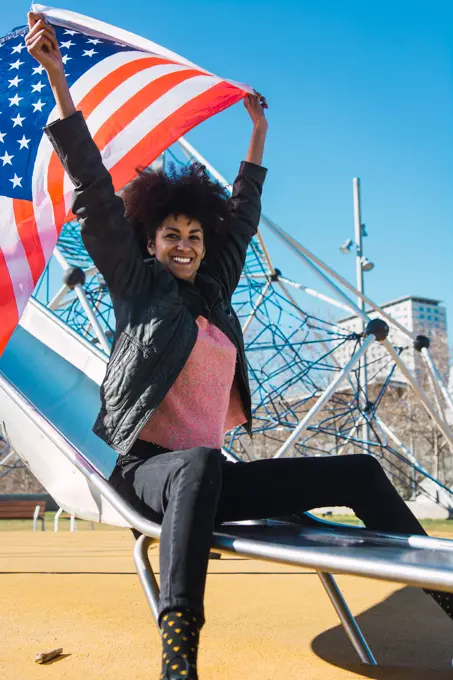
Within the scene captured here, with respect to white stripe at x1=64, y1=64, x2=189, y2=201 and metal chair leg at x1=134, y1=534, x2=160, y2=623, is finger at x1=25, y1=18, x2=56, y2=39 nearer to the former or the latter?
white stripe at x1=64, y1=64, x2=189, y2=201

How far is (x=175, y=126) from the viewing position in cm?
372

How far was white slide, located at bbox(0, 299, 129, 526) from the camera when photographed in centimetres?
441

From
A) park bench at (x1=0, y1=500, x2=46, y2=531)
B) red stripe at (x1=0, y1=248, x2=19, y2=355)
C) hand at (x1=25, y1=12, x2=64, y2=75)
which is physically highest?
hand at (x1=25, y1=12, x2=64, y2=75)

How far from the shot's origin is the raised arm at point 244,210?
8.86ft

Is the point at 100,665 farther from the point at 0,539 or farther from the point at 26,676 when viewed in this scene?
the point at 0,539

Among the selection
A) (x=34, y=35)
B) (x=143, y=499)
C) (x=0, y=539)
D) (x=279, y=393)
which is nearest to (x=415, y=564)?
(x=143, y=499)

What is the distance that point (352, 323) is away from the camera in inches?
1727

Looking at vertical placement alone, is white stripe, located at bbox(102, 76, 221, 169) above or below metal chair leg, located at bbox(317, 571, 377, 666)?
above

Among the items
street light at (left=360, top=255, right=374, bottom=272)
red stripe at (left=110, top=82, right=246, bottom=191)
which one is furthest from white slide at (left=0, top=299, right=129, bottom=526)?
street light at (left=360, top=255, right=374, bottom=272)

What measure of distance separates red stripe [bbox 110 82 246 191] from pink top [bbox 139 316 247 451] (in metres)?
1.58

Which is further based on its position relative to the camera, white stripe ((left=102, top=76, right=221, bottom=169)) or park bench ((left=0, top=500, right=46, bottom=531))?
park bench ((left=0, top=500, right=46, bottom=531))

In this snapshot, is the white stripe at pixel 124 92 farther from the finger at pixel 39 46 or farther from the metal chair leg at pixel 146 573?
the metal chair leg at pixel 146 573

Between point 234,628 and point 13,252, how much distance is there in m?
1.94

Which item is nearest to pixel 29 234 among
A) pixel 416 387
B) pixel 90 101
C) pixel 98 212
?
pixel 90 101
